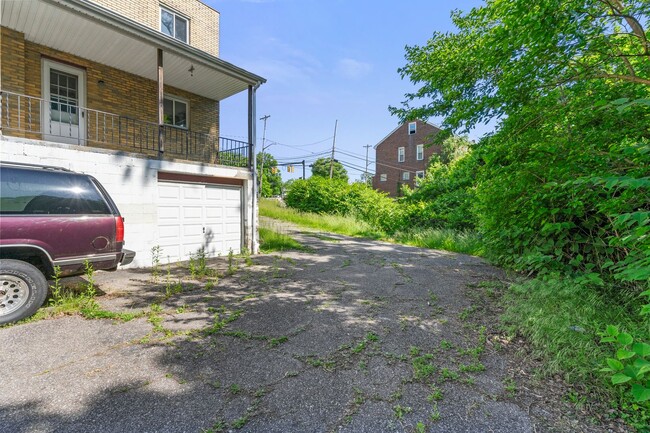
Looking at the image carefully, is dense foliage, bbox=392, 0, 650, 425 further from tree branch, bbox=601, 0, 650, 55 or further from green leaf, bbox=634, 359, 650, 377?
green leaf, bbox=634, 359, 650, 377

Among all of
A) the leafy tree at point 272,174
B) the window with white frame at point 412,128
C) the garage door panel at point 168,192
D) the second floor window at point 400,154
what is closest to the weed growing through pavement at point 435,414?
the garage door panel at point 168,192

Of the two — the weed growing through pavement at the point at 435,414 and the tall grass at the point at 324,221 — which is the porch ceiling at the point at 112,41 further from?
the weed growing through pavement at the point at 435,414

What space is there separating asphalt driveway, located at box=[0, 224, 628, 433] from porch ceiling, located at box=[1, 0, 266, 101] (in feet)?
17.3

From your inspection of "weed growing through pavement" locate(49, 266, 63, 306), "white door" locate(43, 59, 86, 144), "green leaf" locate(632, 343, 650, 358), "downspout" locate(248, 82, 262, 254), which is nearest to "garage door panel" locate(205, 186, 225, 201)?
"downspout" locate(248, 82, 262, 254)

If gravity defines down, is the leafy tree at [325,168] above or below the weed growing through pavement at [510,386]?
above

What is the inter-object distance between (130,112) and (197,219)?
158 inches

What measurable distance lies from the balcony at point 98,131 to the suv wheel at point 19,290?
143 inches

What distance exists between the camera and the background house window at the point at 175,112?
9.75 m

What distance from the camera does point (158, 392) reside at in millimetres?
2354

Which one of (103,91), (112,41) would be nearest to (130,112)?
(103,91)

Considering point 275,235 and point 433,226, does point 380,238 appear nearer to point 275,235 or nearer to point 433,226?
point 433,226

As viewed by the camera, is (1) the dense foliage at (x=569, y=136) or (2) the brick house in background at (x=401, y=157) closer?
(1) the dense foliage at (x=569, y=136)

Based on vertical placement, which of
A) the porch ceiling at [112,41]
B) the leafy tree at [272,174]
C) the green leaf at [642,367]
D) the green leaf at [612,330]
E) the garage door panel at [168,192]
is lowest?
the green leaf at [642,367]

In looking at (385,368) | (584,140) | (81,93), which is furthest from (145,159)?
(584,140)
